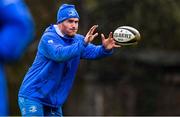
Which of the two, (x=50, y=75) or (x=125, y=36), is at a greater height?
(x=125, y=36)

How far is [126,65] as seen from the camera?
2125cm

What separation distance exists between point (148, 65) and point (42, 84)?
47.0 ft

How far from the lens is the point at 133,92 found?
894 inches

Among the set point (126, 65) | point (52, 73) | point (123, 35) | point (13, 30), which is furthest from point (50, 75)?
point (126, 65)

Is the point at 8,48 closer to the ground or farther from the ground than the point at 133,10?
closer to the ground

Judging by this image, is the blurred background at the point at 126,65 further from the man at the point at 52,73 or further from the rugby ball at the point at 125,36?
the man at the point at 52,73

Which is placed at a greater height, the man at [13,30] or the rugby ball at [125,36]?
the rugby ball at [125,36]

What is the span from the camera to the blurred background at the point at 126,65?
18375 mm

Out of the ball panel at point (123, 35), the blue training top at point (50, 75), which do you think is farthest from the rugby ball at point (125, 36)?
the blue training top at point (50, 75)

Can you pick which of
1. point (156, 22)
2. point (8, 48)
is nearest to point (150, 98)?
point (156, 22)

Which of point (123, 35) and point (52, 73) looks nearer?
point (52, 73)

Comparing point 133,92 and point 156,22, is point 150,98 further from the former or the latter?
point 156,22

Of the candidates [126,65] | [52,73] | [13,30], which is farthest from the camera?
[126,65]

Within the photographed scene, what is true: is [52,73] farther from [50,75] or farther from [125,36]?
[125,36]
